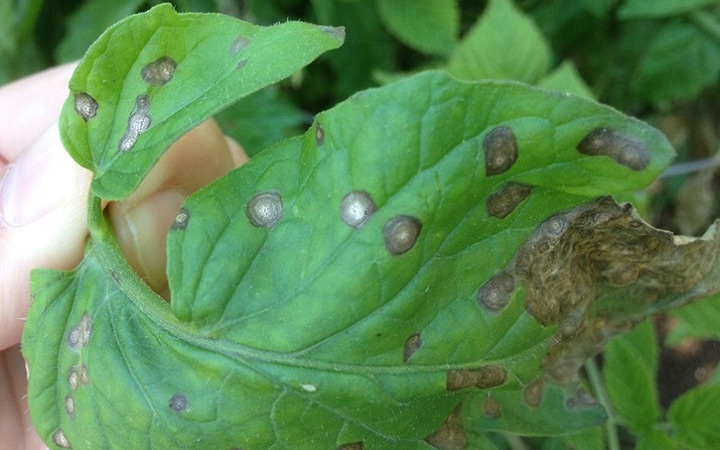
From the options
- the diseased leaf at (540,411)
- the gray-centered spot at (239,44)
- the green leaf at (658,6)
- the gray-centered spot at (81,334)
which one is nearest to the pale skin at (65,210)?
the gray-centered spot at (81,334)

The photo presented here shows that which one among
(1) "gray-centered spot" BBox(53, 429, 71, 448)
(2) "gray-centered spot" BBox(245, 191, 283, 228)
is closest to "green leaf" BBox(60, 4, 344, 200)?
(2) "gray-centered spot" BBox(245, 191, 283, 228)

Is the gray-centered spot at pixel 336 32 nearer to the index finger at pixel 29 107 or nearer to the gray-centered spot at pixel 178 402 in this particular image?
the gray-centered spot at pixel 178 402

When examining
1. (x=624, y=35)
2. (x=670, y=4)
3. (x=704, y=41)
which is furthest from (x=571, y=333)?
(x=624, y=35)

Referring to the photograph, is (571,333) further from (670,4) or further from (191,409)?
(670,4)

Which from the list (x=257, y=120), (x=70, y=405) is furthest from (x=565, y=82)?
(x=70, y=405)

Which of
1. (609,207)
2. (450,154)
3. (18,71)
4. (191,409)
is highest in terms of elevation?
(450,154)

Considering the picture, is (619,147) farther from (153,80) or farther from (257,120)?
(257,120)
